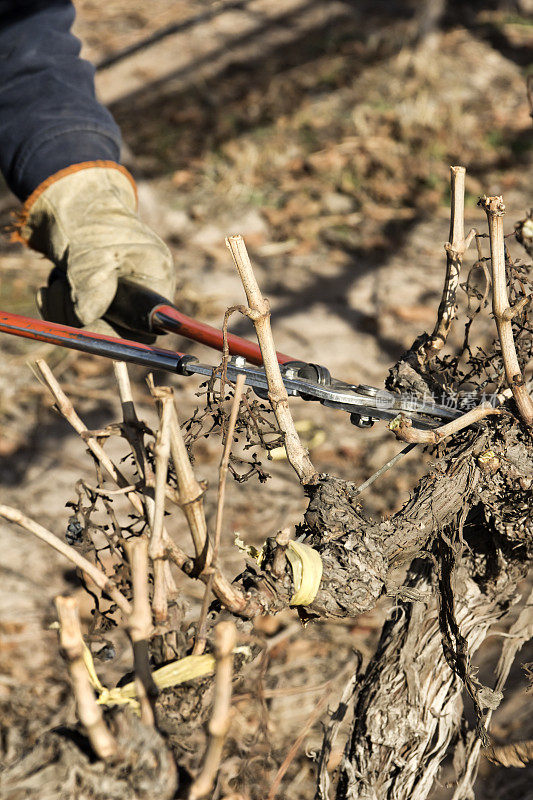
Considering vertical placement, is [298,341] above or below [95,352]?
below

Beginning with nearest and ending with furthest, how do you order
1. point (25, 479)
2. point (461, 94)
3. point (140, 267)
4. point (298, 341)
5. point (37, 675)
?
point (140, 267) < point (37, 675) < point (25, 479) < point (298, 341) < point (461, 94)

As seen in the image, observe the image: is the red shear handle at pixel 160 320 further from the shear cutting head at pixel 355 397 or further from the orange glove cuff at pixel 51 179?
the orange glove cuff at pixel 51 179

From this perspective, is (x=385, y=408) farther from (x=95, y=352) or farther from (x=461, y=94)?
(x=461, y=94)

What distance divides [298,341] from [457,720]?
9.09 feet

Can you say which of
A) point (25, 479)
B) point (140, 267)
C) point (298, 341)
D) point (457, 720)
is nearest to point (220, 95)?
point (298, 341)

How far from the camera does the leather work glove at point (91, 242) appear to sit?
2275 millimetres

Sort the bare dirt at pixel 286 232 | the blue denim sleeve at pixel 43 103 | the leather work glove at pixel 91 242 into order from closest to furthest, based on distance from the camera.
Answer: the leather work glove at pixel 91 242 → the blue denim sleeve at pixel 43 103 → the bare dirt at pixel 286 232

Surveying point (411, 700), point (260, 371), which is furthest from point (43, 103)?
point (411, 700)

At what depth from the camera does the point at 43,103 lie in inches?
96.9

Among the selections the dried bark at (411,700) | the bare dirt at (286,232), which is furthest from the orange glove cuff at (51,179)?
the dried bark at (411,700)

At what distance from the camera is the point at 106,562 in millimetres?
3264

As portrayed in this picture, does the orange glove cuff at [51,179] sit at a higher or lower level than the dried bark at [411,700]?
higher

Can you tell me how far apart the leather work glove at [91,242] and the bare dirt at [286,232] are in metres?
1.26

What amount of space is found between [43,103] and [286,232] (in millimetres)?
2953
